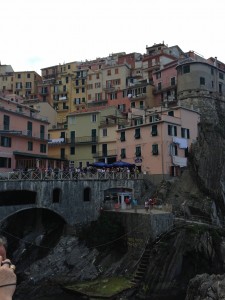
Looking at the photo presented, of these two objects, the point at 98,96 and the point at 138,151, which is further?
the point at 98,96

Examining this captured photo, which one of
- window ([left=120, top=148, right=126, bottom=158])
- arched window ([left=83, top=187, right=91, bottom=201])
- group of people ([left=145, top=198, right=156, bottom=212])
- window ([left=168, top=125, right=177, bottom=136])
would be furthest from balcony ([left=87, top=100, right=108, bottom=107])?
arched window ([left=83, top=187, right=91, bottom=201])

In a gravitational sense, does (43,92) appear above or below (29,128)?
above

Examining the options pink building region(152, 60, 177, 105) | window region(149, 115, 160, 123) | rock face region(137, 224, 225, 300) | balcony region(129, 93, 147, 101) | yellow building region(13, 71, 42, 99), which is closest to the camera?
rock face region(137, 224, 225, 300)

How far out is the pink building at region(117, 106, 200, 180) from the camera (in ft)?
169

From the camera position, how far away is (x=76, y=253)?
37.0 meters

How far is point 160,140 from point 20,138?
20.7m

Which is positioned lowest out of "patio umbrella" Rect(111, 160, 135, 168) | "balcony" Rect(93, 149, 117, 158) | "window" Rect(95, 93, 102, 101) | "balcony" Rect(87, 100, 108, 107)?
"patio umbrella" Rect(111, 160, 135, 168)

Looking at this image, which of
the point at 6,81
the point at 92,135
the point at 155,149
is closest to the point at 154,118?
the point at 155,149

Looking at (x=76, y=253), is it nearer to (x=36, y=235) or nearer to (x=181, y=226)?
(x=36, y=235)

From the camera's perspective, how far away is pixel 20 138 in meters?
50.6

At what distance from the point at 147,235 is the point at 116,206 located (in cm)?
848

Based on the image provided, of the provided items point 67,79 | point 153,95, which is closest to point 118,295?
point 153,95

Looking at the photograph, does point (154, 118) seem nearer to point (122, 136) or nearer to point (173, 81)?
point (122, 136)

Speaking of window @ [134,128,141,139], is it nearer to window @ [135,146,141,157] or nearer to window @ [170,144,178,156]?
window @ [135,146,141,157]
